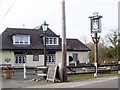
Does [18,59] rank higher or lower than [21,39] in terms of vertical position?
lower

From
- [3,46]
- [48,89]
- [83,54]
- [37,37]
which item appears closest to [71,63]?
[83,54]

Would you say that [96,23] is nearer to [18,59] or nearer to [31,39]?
[18,59]

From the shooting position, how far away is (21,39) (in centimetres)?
5472

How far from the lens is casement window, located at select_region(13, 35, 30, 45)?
53.9 metres

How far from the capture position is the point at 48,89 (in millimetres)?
17359

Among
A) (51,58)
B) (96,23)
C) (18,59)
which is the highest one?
(96,23)

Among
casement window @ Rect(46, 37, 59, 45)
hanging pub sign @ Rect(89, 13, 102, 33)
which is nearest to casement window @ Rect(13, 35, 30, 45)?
casement window @ Rect(46, 37, 59, 45)

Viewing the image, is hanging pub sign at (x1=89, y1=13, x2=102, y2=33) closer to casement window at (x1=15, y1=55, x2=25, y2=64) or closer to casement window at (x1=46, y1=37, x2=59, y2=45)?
casement window at (x1=15, y1=55, x2=25, y2=64)

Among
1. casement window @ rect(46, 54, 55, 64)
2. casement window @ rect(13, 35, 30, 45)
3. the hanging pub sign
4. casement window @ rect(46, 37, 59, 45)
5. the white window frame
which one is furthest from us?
casement window @ rect(46, 37, 59, 45)

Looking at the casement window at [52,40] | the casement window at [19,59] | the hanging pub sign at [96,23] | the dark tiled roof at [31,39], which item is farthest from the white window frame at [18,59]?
the hanging pub sign at [96,23]

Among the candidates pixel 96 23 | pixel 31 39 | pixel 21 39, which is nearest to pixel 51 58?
pixel 31 39

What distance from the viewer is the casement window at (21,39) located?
177ft

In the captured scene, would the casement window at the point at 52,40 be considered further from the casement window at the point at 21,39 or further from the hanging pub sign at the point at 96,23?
the hanging pub sign at the point at 96,23

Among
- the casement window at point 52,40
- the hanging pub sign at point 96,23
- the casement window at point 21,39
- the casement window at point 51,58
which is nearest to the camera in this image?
the hanging pub sign at point 96,23
